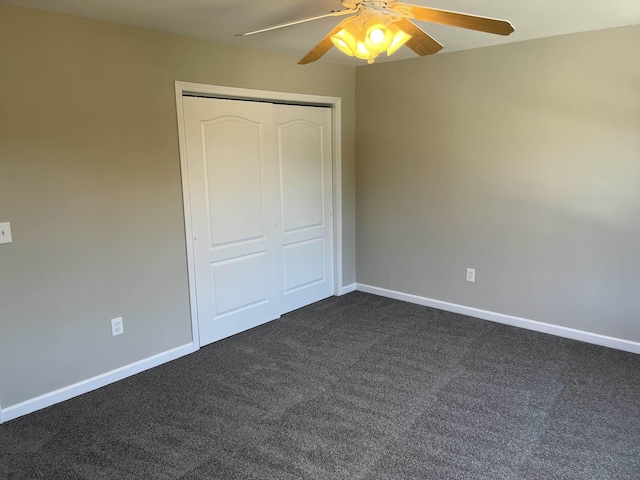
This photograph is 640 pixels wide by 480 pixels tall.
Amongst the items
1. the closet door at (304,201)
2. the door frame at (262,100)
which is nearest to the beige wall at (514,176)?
the door frame at (262,100)

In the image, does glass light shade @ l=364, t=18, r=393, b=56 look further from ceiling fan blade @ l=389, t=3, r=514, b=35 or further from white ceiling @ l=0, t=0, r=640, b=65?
white ceiling @ l=0, t=0, r=640, b=65

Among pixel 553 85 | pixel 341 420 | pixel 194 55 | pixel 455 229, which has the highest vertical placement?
pixel 194 55

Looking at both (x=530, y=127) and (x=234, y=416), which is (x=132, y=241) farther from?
(x=530, y=127)

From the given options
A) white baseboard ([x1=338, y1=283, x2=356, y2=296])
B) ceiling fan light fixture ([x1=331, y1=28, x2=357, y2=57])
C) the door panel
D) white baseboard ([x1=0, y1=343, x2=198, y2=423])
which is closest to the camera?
ceiling fan light fixture ([x1=331, y1=28, x2=357, y2=57])

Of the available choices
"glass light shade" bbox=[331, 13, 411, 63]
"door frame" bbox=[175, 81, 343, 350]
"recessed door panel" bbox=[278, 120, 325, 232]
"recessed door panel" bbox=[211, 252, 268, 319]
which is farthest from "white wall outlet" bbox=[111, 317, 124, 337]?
"glass light shade" bbox=[331, 13, 411, 63]

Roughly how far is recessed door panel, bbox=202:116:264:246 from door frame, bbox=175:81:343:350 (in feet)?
0.65

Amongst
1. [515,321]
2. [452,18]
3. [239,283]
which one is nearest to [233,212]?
[239,283]

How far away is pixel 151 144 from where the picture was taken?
306 centimetres

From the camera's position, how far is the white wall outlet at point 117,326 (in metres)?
3.02

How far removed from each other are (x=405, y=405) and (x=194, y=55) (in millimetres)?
2753

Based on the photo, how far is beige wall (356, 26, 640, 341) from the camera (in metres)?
3.21

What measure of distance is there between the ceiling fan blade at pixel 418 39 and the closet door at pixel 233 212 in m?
1.76

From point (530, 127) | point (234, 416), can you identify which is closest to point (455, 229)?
point (530, 127)

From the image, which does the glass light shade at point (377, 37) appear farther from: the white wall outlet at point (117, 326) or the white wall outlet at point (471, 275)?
the white wall outlet at point (471, 275)
